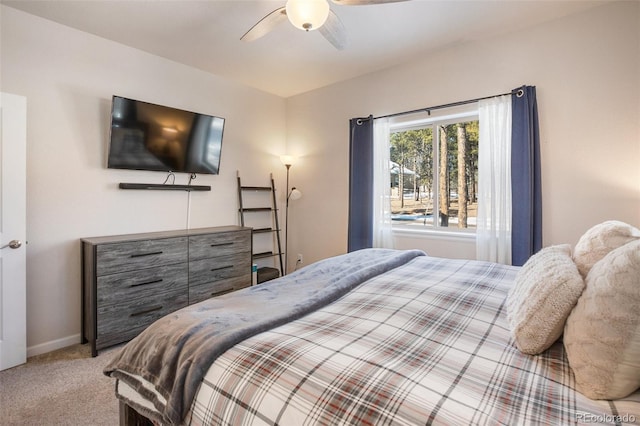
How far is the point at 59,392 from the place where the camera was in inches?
76.8

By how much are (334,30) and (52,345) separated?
3.36 m

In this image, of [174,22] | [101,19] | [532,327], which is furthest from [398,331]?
[101,19]

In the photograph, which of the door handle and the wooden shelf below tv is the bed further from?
the wooden shelf below tv

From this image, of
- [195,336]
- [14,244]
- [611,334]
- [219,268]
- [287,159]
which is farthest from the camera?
[287,159]

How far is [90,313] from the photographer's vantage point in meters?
2.44

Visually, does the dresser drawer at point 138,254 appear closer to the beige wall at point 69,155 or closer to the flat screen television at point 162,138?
the beige wall at point 69,155

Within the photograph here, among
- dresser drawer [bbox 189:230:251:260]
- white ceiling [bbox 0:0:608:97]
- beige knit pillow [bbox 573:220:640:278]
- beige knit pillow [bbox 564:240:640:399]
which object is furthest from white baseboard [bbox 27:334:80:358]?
beige knit pillow [bbox 573:220:640:278]

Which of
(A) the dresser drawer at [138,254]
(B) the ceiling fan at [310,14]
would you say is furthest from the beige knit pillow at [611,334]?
(A) the dresser drawer at [138,254]

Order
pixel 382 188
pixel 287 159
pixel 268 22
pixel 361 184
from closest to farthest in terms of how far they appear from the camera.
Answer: pixel 268 22 < pixel 382 188 < pixel 361 184 < pixel 287 159

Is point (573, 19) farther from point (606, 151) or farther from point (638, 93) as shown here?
point (606, 151)

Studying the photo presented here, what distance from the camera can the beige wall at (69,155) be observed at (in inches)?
95.9

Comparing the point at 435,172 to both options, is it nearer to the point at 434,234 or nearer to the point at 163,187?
the point at 434,234

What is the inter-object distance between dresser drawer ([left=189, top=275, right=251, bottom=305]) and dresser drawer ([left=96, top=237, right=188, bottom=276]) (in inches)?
13.1

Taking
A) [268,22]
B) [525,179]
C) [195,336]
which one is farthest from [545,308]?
[268,22]
